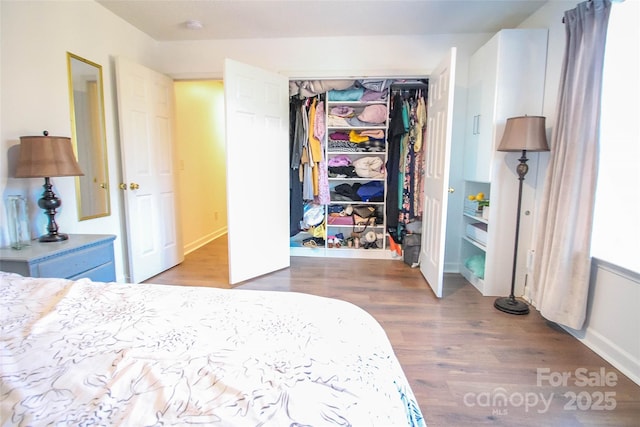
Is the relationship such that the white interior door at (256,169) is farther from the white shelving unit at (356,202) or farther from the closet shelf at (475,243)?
the closet shelf at (475,243)

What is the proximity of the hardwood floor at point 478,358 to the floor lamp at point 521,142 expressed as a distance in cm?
9

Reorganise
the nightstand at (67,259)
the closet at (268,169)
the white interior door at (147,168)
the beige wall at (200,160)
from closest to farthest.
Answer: the nightstand at (67,259) < the closet at (268,169) < the white interior door at (147,168) < the beige wall at (200,160)

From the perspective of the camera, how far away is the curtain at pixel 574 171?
1.80m

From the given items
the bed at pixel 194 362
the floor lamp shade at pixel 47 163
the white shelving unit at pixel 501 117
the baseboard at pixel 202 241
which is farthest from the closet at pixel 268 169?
the bed at pixel 194 362

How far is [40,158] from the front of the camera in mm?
1795

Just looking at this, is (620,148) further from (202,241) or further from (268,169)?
(202,241)

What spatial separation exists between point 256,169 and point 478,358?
225cm

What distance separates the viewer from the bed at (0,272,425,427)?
59 cm

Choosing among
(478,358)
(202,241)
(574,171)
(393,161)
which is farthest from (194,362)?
(202,241)

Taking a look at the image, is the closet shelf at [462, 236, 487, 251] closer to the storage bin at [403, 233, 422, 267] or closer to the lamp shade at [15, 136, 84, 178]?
the storage bin at [403, 233, 422, 267]

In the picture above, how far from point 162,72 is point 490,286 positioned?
149 inches

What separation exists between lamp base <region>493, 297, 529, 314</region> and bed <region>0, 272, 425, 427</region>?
75.1 inches

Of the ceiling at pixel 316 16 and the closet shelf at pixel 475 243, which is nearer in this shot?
the ceiling at pixel 316 16

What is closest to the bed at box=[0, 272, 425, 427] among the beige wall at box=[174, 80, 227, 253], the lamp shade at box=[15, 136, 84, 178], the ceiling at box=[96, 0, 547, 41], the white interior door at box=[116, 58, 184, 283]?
the lamp shade at box=[15, 136, 84, 178]
